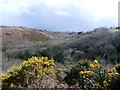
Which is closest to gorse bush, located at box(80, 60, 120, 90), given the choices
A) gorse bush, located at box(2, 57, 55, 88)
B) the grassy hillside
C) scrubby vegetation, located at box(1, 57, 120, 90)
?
A: scrubby vegetation, located at box(1, 57, 120, 90)

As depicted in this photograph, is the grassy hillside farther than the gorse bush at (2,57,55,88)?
Yes

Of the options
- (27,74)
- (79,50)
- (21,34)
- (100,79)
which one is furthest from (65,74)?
(21,34)

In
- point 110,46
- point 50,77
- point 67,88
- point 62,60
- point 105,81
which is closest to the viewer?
point 105,81

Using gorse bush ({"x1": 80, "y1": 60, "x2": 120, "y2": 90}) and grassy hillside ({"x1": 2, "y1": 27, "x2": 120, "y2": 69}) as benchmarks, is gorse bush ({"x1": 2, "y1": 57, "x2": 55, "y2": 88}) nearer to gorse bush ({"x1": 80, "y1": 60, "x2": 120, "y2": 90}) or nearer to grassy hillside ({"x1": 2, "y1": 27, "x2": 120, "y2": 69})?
gorse bush ({"x1": 80, "y1": 60, "x2": 120, "y2": 90})

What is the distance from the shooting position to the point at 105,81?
9078 mm

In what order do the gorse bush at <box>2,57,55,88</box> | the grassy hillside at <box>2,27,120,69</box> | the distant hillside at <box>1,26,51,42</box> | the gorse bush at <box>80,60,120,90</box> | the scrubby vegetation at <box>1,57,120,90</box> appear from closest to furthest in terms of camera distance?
the gorse bush at <box>80,60,120,90</box>
the scrubby vegetation at <box>1,57,120,90</box>
the gorse bush at <box>2,57,55,88</box>
the grassy hillside at <box>2,27,120,69</box>
the distant hillside at <box>1,26,51,42</box>

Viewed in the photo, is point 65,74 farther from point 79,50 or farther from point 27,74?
point 79,50

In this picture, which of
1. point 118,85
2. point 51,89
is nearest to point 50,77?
point 51,89

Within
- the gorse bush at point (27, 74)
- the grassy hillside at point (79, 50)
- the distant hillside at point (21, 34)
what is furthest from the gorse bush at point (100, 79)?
the distant hillside at point (21, 34)

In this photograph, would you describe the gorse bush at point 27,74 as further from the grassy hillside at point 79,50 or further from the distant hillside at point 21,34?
the distant hillside at point 21,34

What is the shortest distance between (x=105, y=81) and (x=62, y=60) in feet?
39.8

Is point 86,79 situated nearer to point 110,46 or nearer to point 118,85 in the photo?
point 118,85

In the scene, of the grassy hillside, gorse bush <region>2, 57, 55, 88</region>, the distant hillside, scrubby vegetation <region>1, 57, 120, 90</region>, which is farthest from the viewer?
the distant hillside

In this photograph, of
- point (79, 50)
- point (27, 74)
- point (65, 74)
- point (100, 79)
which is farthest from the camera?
point (79, 50)
